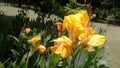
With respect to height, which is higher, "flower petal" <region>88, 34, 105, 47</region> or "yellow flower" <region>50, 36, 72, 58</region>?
"flower petal" <region>88, 34, 105, 47</region>

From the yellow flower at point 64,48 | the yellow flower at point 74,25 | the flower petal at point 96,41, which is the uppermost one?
the yellow flower at point 74,25

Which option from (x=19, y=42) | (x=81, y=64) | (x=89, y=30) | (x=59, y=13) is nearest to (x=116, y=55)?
(x=19, y=42)

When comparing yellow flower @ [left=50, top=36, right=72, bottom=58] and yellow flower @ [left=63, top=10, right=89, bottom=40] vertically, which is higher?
yellow flower @ [left=63, top=10, right=89, bottom=40]

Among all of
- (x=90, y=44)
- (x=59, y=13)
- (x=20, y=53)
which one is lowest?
(x=59, y=13)

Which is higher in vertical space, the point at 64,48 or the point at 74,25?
the point at 74,25

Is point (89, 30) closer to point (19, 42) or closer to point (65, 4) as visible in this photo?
point (19, 42)

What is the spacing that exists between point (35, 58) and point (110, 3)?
16278 millimetres

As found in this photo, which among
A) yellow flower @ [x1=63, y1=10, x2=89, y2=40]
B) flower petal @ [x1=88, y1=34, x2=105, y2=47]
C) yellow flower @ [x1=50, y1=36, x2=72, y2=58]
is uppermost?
yellow flower @ [x1=63, y1=10, x2=89, y2=40]

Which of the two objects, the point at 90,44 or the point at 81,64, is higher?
the point at 90,44

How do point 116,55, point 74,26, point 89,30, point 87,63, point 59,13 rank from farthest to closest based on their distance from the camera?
point 59,13 < point 116,55 < point 87,63 < point 89,30 < point 74,26

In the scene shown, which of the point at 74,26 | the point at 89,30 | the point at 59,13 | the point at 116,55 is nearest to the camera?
the point at 74,26

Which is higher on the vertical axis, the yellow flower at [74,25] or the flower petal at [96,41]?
the yellow flower at [74,25]

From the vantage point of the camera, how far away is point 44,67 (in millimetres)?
2807

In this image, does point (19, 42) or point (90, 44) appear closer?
point (90, 44)
